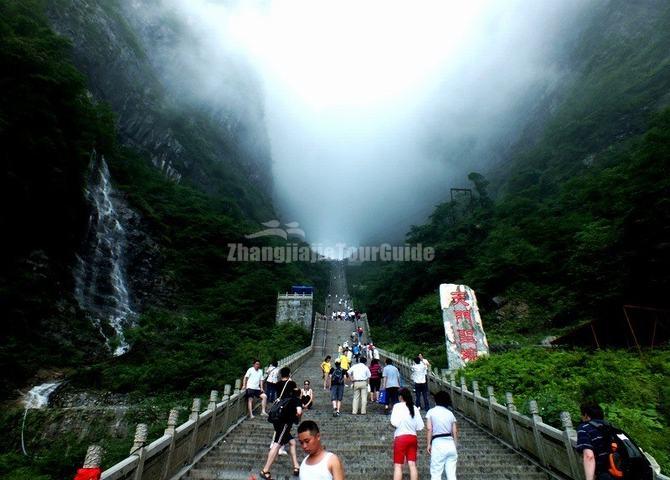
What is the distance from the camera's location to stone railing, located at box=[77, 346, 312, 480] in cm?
437

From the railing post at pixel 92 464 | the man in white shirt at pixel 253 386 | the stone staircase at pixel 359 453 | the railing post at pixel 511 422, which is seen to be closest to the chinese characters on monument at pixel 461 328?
the stone staircase at pixel 359 453

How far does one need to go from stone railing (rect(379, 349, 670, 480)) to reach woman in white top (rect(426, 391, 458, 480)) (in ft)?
6.06

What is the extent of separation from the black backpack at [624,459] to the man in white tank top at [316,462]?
2.51 m

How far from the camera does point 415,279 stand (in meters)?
36.9

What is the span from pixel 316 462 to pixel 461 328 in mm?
13501

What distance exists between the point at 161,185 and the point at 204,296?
15.2 metres

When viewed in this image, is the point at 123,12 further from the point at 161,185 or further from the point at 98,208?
the point at 98,208

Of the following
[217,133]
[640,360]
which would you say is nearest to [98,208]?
[640,360]

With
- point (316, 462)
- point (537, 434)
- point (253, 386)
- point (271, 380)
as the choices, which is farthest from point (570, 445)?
point (271, 380)

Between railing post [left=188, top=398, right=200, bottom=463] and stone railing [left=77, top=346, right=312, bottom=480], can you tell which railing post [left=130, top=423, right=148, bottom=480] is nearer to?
stone railing [left=77, top=346, right=312, bottom=480]

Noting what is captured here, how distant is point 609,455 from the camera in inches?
136

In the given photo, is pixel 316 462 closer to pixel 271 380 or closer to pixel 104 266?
pixel 271 380

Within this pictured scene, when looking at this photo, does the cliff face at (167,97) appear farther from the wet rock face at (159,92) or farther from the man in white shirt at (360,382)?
the man in white shirt at (360,382)

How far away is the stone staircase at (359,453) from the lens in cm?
586
